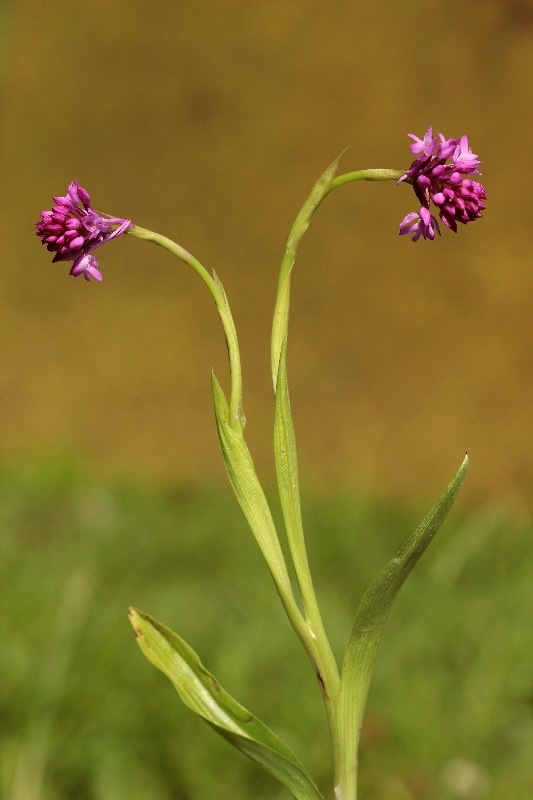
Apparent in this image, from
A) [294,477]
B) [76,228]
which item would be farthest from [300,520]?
[76,228]

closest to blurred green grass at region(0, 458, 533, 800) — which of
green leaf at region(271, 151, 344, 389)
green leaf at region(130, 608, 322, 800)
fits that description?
green leaf at region(130, 608, 322, 800)

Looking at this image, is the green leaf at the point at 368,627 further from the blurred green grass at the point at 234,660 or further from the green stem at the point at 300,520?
the blurred green grass at the point at 234,660

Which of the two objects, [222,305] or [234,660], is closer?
[222,305]

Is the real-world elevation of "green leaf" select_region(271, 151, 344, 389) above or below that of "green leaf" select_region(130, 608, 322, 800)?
above

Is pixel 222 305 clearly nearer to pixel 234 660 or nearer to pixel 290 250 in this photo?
pixel 290 250

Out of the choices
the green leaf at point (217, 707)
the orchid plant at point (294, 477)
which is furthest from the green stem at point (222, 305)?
the green leaf at point (217, 707)

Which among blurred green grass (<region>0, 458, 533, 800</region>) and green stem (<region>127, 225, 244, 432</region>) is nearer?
green stem (<region>127, 225, 244, 432</region>)

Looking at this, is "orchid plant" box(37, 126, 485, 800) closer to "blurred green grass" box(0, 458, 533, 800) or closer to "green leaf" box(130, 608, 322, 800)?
"green leaf" box(130, 608, 322, 800)
